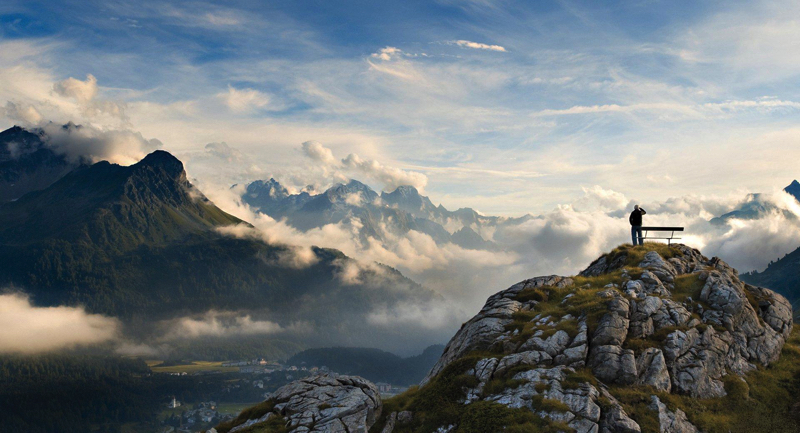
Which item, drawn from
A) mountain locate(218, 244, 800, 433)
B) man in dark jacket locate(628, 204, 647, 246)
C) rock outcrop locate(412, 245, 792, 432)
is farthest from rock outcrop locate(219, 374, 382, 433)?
man in dark jacket locate(628, 204, 647, 246)

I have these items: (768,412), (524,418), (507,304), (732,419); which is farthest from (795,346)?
(524,418)

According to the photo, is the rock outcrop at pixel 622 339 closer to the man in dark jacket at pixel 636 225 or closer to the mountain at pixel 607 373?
the mountain at pixel 607 373

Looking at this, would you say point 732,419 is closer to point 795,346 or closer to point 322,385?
point 795,346

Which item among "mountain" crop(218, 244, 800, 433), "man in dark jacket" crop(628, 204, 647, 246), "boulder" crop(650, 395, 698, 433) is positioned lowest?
"boulder" crop(650, 395, 698, 433)

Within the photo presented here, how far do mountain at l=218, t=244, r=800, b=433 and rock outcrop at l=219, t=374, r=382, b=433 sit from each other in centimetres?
13

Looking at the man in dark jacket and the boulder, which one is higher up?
the man in dark jacket

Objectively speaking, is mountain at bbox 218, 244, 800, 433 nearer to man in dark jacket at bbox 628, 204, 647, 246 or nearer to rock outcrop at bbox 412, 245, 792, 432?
rock outcrop at bbox 412, 245, 792, 432

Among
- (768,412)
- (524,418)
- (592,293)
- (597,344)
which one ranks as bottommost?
(768,412)

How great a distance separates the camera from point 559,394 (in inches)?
1300

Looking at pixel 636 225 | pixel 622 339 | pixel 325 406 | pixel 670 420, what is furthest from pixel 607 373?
pixel 636 225

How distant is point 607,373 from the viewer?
3544 centimetres

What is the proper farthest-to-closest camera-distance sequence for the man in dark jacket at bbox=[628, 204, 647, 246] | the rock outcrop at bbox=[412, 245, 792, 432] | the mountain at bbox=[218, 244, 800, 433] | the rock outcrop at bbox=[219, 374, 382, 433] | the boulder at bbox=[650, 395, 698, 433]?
1. the man in dark jacket at bbox=[628, 204, 647, 246]
2. the rock outcrop at bbox=[219, 374, 382, 433]
3. the rock outcrop at bbox=[412, 245, 792, 432]
4. the mountain at bbox=[218, 244, 800, 433]
5. the boulder at bbox=[650, 395, 698, 433]

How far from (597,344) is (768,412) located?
43.9 ft

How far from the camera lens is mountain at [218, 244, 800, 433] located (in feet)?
107
